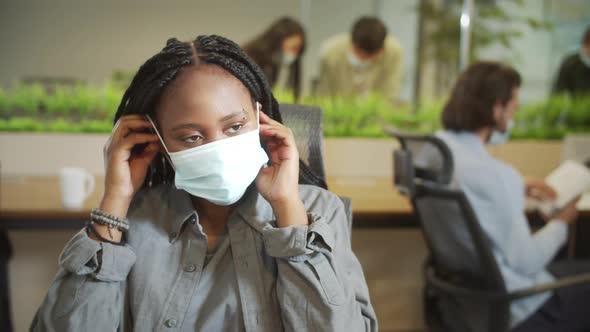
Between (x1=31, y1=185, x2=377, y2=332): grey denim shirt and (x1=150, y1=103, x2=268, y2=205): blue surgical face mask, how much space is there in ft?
0.14

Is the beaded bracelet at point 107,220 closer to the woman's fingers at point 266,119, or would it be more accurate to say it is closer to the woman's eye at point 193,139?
the woman's eye at point 193,139

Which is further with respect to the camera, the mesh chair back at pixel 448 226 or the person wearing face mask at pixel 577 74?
the person wearing face mask at pixel 577 74

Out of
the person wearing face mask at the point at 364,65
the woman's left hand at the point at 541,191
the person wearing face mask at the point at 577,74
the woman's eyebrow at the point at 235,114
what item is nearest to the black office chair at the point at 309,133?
the woman's eyebrow at the point at 235,114

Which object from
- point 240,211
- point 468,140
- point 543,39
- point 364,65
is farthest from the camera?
point 543,39

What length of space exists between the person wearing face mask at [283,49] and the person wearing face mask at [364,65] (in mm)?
223

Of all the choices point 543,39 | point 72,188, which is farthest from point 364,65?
point 72,188

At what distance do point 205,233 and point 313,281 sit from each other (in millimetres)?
224

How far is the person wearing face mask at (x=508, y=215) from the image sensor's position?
1421 millimetres

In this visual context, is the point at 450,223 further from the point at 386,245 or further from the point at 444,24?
the point at 444,24

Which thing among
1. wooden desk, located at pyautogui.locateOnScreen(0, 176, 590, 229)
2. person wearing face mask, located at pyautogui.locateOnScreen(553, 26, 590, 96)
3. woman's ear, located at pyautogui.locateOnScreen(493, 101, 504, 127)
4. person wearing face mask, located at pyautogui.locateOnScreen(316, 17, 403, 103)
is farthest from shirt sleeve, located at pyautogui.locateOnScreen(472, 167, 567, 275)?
person wearing face mask, located at pyautogui.locateOnScreen(553, 26, 590, 96)

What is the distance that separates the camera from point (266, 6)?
288 centimetres

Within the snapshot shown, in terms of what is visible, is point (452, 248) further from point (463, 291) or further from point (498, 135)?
point (498, 135)

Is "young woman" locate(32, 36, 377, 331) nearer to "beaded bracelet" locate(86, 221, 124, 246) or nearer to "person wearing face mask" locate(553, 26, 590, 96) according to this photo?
"beaded bracelet" locate(86, 221, 124, 246)

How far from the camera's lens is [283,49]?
2.58 m
